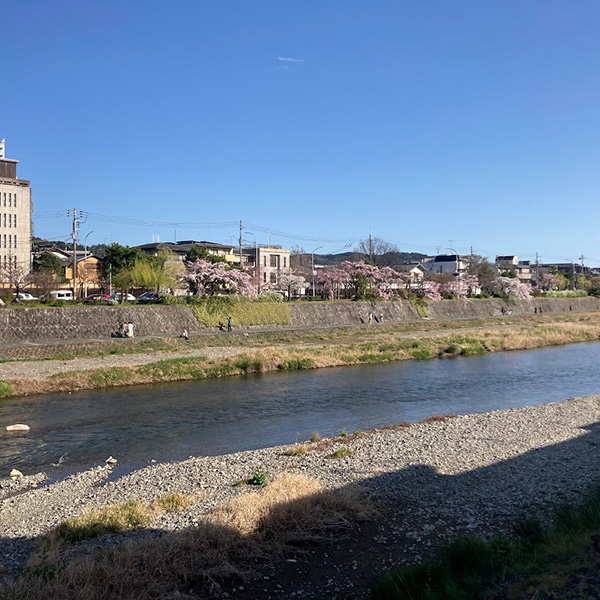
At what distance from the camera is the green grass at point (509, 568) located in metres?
5.60

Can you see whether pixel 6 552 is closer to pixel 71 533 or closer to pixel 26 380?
pixel 71 533

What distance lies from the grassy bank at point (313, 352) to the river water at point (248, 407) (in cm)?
94

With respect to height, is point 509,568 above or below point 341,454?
above

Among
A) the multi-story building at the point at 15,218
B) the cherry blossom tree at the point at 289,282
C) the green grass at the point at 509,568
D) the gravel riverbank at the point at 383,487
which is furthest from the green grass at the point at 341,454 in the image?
the multi-story building at the point at 15,218

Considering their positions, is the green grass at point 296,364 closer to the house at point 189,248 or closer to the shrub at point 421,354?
the shrub at point 421,354

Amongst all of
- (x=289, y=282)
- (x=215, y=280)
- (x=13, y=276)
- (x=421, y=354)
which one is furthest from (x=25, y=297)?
(x=421, y=354)

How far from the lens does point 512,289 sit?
232 feet

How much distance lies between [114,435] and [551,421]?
35.7 ft

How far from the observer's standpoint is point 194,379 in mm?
23688

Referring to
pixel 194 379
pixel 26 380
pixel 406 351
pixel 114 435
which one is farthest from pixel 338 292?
pixel 114 435

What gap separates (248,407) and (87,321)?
15589 millimetres

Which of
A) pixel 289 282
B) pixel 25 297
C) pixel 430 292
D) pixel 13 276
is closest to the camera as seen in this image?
pixel 25 297

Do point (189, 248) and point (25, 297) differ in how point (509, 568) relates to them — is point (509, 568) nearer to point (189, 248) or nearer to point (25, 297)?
point (25, 297)

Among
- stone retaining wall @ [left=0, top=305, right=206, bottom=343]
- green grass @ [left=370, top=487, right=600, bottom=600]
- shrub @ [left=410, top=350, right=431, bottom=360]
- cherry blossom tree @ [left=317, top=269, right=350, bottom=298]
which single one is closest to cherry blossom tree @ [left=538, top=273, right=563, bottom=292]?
cherry blossom tree @ [left=317, top=269, right=350, bottom=298]
